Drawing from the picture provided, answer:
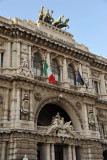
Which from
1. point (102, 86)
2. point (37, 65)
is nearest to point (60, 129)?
point (37, 65)

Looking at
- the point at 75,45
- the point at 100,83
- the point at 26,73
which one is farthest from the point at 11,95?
the point at 100,83

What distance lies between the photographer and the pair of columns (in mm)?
19641

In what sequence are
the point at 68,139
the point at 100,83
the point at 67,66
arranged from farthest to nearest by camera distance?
the point at 100,83 → the point at 67,66 → the point at 68,139

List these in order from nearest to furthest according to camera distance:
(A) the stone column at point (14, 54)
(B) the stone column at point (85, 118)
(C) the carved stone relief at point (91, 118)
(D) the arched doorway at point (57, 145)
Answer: (D) the arched doorway at point (57, 145) → (A) the stone column at point (14, 54) → (B) the stone column at point (85, 118) → (C) the carved stone relief at point (91, 118)

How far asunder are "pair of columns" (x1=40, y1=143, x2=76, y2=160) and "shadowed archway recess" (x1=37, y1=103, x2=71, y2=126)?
4435 millimetres

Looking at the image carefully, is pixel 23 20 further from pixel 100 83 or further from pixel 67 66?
pixel 100 83

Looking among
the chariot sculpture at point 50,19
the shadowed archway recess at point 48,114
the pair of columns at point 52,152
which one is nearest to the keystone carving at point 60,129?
the pair of columns at point 52,152

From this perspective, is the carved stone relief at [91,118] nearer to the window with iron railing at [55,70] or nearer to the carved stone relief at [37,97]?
the window with iron railing at [55,70]

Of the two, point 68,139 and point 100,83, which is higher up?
point 100,83

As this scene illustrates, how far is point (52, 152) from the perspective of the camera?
65.3ft

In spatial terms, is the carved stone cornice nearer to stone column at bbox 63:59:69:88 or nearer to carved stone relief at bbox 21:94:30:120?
stone column at bbox 63:59:69:88

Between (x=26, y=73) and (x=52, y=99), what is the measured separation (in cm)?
397

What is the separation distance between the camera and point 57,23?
95.2 feet

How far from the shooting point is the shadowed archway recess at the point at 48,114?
25.2 m
